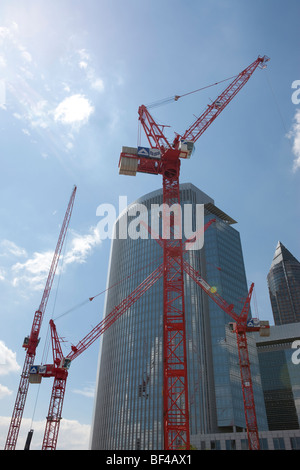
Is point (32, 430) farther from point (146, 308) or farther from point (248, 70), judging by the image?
point (248, 70)

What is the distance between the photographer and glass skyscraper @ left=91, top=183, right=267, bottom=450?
420ft

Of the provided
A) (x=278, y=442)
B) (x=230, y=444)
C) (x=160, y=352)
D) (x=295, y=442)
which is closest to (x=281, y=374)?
(x=160, y=352)

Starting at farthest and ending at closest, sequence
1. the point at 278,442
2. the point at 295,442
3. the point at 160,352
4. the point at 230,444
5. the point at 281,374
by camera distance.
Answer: the point at 281,374 < the point at 160,352 < the point at 230,444 < the point at 278,442 < the point at 295,442

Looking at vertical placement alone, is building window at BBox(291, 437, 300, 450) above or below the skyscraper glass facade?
below

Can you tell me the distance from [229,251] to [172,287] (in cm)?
9819

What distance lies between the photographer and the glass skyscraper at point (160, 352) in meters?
128

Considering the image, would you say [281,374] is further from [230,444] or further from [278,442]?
[278,442]

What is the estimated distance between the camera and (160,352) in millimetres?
144000

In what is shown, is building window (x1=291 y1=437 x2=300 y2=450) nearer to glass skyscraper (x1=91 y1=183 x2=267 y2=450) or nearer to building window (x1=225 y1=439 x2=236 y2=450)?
building window (x1=225 y1=439 x2=236 y2=450)

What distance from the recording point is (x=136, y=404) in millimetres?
139125

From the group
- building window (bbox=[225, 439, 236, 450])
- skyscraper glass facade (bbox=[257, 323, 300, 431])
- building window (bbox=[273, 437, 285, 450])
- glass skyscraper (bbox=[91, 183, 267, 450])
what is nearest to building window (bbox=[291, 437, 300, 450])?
building window (bbox=[273, 437, 285, 450])

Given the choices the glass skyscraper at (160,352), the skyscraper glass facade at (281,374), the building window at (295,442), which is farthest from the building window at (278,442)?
the skyscraper glass facade at (281,374)

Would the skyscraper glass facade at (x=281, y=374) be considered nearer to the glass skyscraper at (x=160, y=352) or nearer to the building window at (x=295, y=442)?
the glass skyscraper at (x=160, y=352)

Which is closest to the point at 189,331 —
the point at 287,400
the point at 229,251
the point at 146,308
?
the point at 146,308
